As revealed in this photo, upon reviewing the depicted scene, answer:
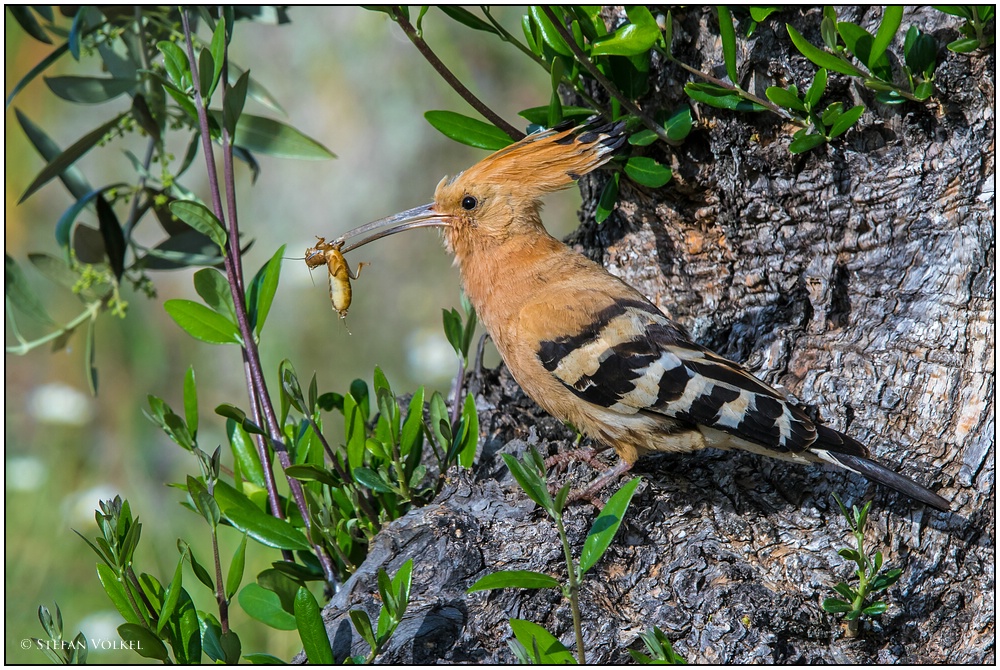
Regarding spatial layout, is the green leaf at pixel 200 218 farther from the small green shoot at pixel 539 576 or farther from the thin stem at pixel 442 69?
the small green shoot at pixel 539 576

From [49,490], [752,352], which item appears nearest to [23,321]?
[49,490]

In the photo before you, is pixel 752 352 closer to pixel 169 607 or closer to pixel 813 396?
pixel 813 396

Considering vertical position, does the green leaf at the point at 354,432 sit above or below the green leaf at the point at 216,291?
below

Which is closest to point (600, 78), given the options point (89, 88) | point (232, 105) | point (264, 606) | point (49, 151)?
point (232, 105)

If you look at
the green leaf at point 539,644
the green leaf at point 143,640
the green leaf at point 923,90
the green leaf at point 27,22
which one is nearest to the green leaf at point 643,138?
the green leaf at point 923,90

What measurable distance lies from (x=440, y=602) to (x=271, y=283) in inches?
24.1

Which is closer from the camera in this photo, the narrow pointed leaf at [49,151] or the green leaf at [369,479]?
the green leaf at [369,479]

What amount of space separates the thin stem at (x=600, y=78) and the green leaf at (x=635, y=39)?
4cm

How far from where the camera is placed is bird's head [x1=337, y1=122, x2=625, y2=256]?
65.9 inches

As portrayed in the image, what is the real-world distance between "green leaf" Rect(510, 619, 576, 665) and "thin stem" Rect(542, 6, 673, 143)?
3.04 ft

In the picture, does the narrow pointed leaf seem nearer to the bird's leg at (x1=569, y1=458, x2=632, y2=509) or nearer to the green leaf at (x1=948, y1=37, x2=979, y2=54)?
the bird's leg at (x1=569, y1=458, x2=632, y2=509)

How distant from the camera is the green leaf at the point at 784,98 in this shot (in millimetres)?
1423

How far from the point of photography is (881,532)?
1438 mm

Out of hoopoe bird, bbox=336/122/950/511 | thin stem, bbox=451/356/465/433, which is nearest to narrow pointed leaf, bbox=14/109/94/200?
hoopoe bird, bbox=336/122/950/511
